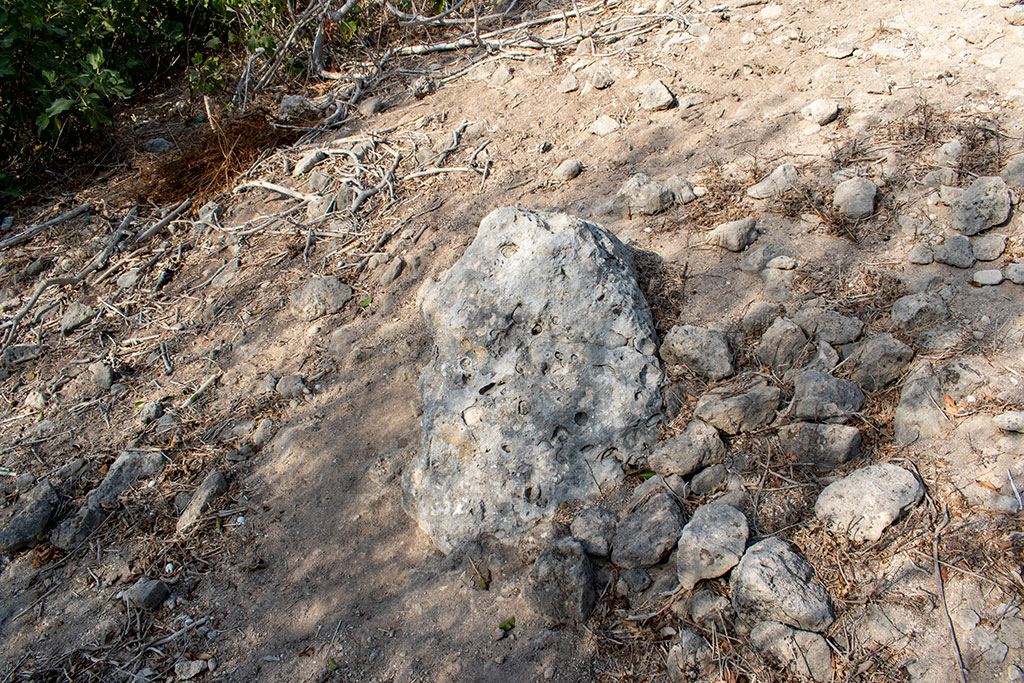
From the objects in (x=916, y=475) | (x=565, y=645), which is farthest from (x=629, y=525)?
(x=916, y=475)

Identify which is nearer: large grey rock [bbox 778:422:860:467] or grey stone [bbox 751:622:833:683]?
grey stone [bbox 751:622:833:683]

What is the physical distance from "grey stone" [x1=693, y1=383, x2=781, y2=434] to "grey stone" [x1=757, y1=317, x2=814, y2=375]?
13 cm

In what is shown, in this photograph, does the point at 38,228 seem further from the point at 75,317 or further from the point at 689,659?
the point at 689,659

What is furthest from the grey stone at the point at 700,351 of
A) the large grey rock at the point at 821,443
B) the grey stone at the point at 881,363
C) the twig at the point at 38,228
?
the twig at the point at 38,228

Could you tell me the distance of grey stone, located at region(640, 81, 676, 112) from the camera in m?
4.08

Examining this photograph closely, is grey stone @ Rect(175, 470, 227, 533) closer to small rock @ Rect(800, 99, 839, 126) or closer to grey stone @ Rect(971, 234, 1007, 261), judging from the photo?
grey stone @ Rect(971, 234, 1007, 261)

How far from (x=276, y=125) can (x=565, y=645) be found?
14.0 ft

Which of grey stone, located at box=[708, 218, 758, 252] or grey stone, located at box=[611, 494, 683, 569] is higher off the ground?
grey stone, located at box=[708, 218, 758, 252]

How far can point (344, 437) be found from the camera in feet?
9.89

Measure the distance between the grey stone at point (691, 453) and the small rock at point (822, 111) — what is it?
6.52ft

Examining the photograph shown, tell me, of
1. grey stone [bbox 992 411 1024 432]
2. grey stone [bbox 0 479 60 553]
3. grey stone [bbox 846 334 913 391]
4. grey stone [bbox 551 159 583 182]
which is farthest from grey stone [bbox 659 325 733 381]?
grey stone [bbox 0 479 60 553]

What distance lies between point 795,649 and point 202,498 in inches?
92.6

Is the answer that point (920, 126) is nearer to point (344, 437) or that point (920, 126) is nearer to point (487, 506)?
point (487, 506)

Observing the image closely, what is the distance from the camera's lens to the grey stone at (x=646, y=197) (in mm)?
3377
